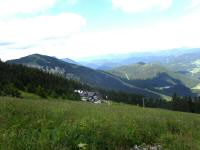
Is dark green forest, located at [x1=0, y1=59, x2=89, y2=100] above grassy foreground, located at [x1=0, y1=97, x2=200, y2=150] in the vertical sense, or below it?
above

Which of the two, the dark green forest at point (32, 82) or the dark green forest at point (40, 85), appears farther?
the dark green forest at point (40, 85)

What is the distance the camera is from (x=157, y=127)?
1422 centimetres

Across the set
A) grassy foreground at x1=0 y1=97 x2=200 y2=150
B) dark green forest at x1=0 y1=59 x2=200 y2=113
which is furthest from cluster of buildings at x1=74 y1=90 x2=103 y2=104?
grassy foreground at x1=0 y1=97 x2=200 y2=150

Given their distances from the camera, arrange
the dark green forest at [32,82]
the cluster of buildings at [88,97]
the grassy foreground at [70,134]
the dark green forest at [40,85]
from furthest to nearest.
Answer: the cluster of buildings at [88,97]
the dark green forest at [40,85]
the dark green forest at [32,82]
the grassy foreground at [70,134]

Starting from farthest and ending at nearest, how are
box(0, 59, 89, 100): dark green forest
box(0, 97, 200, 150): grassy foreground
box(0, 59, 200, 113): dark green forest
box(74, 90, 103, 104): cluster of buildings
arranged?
box(74, 90, 103, 104): cluster of buildings → box(0, 59, 200, 113): dark green forest → box(0, 59, 89, 100): dark green forest → box(0, 97, 200, 150): grassy foreground

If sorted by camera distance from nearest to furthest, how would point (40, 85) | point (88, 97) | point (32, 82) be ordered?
point (32, 82) → point (40, 85) → point (88, 97)

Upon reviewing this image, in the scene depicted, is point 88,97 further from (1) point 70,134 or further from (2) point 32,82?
(1) point 70,134

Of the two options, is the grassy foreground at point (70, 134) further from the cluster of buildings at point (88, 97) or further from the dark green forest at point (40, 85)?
the cluster of buildings at point (88, 97)

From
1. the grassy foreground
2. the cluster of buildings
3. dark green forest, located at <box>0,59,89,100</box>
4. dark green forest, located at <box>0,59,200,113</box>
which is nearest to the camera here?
the grassy foreground

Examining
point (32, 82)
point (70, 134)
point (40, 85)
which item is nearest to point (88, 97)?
point (40, 85)

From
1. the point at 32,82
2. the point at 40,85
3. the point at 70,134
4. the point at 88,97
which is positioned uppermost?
the point at 32,82

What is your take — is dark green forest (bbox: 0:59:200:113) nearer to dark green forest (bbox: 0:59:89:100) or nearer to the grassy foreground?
dark green forest (bbox: 0:59:89:100)

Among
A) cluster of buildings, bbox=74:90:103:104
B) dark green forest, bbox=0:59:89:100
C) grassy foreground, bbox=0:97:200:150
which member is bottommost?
grassy foreground, bbox=0:97:200:150

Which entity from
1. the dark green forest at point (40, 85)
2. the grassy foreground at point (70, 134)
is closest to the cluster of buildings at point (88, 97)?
the dark green forest at point (40, 85)
